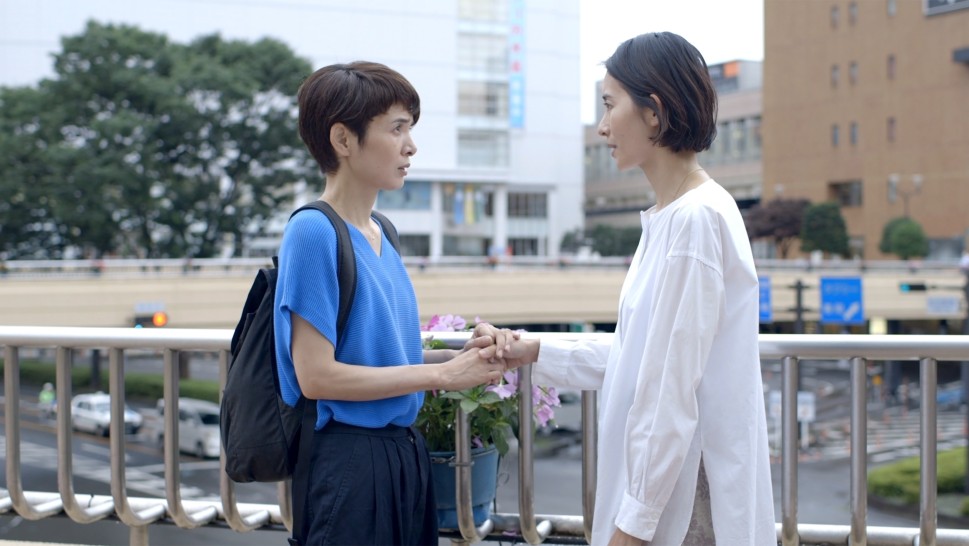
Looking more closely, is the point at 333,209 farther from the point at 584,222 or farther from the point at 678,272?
the point at 584,222

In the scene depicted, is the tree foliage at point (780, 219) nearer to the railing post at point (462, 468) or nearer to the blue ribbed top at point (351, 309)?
the railing post at point (462, 468)

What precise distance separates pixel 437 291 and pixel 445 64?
81.5 feet

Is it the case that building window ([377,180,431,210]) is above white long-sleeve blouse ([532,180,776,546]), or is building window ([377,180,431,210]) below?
above

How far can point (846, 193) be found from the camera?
58125 mm

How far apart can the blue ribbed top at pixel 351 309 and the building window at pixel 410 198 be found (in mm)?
48820

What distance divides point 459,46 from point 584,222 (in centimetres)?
1535

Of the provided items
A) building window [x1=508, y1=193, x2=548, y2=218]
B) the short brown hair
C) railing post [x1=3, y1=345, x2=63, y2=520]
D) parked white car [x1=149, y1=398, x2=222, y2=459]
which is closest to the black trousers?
the short brown hair

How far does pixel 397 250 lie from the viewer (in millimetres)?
2197

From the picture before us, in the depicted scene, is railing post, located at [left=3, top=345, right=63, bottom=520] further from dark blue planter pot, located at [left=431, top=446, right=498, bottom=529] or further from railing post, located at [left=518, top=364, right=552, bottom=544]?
railing post, located at [left=518, top=364, right=552, bottom=544]

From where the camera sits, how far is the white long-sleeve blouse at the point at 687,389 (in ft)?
5.80

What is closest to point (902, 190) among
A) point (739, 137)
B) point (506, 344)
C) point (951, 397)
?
point (739, 137)

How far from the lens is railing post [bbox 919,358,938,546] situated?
2768mm

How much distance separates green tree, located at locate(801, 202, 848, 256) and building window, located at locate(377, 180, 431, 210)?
63.3 feet

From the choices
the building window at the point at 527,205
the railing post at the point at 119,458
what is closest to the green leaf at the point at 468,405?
the railing post at the point at 119,458
